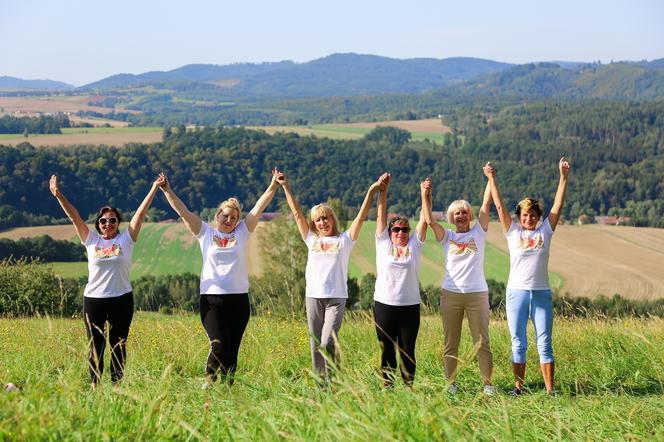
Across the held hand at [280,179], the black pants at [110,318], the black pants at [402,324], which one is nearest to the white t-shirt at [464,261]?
→ the black pants at [402,324]

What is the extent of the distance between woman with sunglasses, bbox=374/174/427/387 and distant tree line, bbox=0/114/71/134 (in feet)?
404

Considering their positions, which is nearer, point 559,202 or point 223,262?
point 223,262

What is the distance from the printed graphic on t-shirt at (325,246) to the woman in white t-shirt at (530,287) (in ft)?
4.27

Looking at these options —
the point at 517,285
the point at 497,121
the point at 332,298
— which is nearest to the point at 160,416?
the point at 332,298

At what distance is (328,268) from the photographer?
5812 mm

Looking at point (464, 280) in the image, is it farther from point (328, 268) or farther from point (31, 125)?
point (31, 125)

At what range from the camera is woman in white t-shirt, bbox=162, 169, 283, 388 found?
18.9 feet

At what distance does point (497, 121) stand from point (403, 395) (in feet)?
604

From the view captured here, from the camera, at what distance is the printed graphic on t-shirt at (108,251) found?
575 centimetres

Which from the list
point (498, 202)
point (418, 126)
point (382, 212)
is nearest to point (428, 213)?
point (382, 212)

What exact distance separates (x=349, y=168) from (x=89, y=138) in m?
38.2

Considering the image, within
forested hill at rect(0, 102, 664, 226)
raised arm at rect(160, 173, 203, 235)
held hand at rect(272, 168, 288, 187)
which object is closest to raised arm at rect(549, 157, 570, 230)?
held hand at rect(272, 168, 288, 187)

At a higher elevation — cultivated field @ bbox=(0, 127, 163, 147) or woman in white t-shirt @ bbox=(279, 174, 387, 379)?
woman in white t-shirt @ bbox=(279, 174, 387, 379)

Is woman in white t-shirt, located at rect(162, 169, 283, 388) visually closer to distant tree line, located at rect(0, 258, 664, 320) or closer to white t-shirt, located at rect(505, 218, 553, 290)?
distant tree line, located at rect(0, 258, 664, 320)
